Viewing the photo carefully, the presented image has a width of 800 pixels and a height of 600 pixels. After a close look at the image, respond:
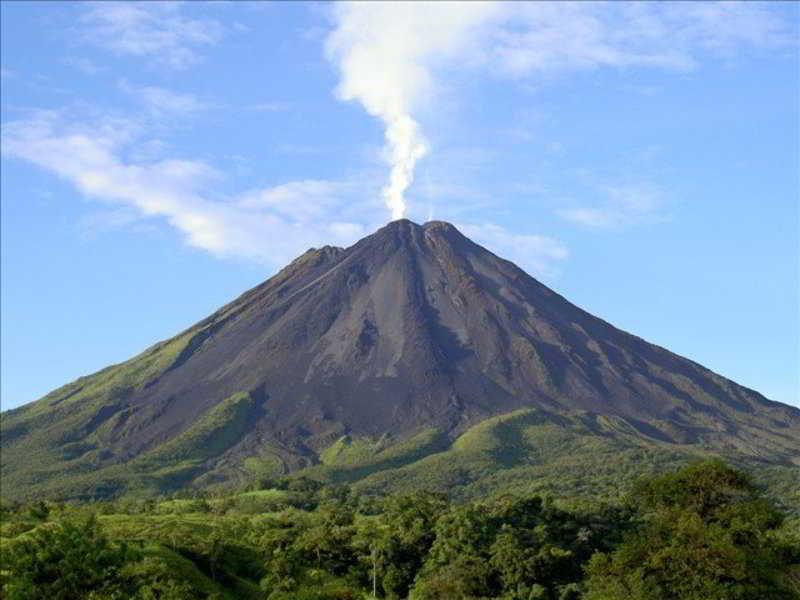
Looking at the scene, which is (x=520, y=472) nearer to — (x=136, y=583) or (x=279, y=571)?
(x=279, y=571)

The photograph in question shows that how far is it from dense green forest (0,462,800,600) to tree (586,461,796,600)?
0.08 meters

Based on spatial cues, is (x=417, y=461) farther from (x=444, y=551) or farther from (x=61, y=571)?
(x=61, y=571)

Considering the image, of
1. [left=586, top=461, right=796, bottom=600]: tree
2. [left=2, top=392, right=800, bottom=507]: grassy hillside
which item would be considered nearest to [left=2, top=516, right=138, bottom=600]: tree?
[left=586, top=461, right=796, bottom=600]: tree

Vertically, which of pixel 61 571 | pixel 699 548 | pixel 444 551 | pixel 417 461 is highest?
pixel 417 461

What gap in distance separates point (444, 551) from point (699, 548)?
65.3ft

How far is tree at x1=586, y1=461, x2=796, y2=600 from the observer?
2096 inches

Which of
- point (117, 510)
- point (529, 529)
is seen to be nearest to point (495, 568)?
point (529, 529)

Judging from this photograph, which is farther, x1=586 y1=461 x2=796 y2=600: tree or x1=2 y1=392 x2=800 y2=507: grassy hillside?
x1=2 y1=392 x2=800 y2=507: grassy hillside

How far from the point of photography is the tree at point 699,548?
53250 mm

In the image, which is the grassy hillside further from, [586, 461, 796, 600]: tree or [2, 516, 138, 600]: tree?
[2, 516, 138, 600]: tree

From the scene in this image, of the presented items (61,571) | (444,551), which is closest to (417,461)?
(444,551)

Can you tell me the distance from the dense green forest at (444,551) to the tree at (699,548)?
76 mm

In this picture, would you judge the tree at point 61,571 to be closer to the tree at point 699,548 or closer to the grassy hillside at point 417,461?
the tree at point 699,548

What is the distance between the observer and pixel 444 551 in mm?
69875
